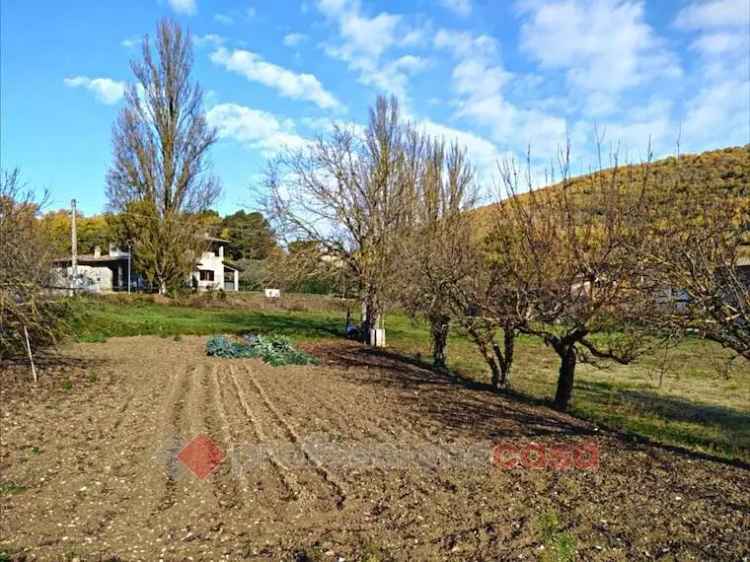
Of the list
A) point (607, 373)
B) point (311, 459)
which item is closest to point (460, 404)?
point (311, 459)

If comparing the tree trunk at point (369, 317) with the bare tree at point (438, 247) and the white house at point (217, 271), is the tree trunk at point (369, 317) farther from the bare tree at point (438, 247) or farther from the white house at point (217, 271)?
the white house at point (217, 271)

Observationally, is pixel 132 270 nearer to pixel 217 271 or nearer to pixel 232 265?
pixel 217 271

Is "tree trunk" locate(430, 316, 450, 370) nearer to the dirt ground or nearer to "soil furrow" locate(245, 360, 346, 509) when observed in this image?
the dirt ground

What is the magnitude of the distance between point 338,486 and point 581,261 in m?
4.56

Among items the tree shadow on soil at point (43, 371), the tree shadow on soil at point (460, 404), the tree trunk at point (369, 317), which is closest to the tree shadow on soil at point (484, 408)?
the tree shadow on soil at point (460, 404)

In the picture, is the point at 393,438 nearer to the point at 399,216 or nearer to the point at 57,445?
the point at 57,445

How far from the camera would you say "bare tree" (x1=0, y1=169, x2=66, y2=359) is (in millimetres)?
8781

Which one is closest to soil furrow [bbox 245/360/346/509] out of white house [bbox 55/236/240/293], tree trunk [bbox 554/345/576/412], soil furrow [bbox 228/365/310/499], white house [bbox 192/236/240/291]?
soil furrow [bbox 228/365/310/499]

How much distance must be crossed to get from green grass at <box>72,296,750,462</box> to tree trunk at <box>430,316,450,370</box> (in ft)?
1.49

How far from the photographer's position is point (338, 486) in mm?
5035

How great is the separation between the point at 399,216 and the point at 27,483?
14.2 meters

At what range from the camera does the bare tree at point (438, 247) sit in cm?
993

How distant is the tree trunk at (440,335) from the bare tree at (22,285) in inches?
273

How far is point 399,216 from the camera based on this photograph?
18.3 m
